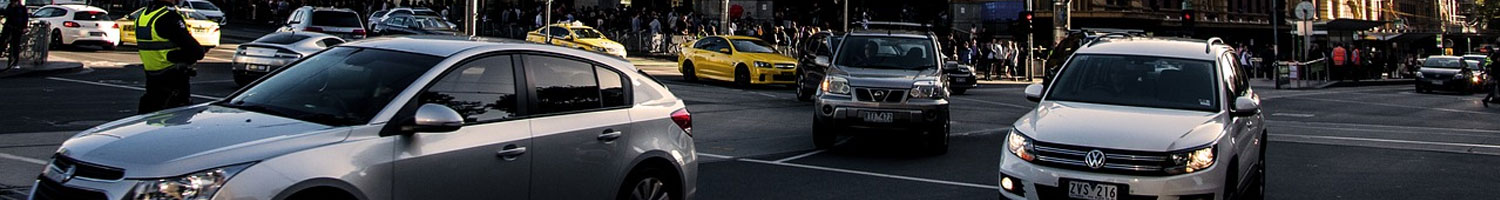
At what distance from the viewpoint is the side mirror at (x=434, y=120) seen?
5.45 metres

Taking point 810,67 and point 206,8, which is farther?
point 206,8

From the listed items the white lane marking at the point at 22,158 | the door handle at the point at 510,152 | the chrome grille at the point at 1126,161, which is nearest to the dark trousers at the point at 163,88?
the white lane marking at the point at 22,158

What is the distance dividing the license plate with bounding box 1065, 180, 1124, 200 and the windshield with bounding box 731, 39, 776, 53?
20028mm

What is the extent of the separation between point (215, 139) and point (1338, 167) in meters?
10.2

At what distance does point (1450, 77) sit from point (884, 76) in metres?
24.7

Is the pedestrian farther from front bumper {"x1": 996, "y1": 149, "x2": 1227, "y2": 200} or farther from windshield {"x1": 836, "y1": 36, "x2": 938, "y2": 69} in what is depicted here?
front bumper {"x1": 996, "y1": 149, "x2": 1227, "y2": 200}

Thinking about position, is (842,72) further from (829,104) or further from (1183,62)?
(1183,62)

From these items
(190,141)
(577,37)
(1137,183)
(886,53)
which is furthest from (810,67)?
(190,141)

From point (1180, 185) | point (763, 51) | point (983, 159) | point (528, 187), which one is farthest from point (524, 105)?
point (763, 51)

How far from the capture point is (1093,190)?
26.0 ft

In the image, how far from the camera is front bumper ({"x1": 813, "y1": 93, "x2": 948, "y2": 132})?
13609mm

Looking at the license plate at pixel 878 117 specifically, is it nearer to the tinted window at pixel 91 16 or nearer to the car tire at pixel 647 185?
the car tire at pixel 647 185

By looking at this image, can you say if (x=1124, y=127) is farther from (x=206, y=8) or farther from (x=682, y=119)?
(x=206, y=8)

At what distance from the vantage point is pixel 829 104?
1396 centimetres
